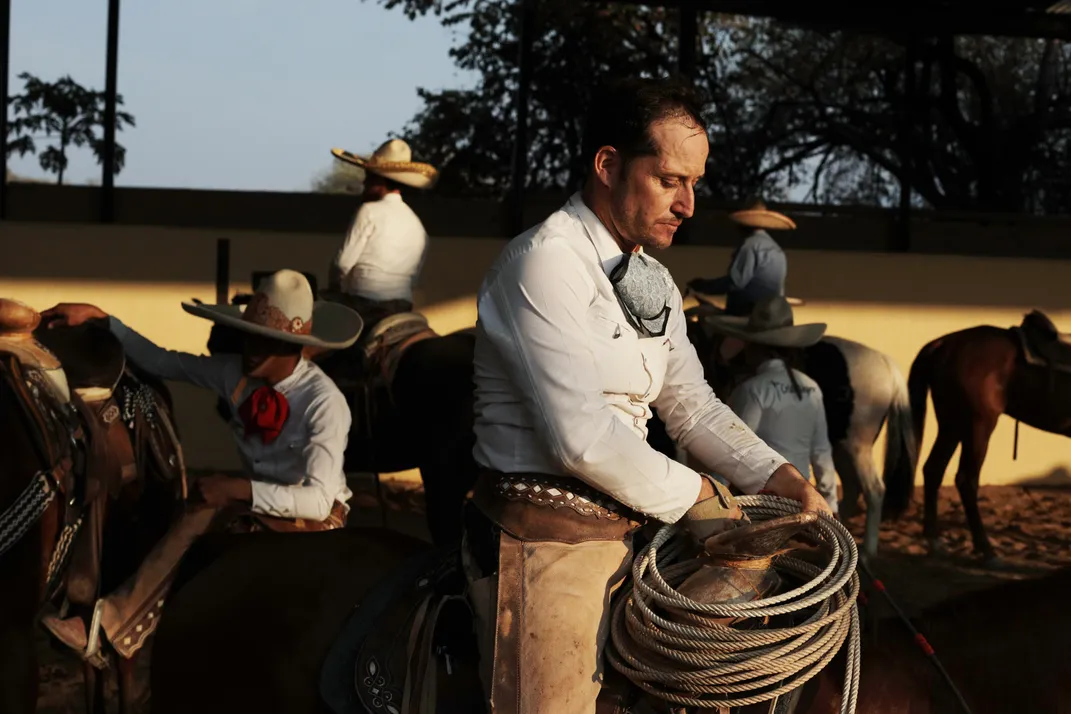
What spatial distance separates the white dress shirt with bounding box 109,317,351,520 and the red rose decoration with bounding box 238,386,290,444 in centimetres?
3

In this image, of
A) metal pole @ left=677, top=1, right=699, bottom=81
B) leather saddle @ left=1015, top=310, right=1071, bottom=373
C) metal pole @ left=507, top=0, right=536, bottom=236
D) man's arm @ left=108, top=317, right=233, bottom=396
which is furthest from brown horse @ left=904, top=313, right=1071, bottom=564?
man's arm @ left=108, top=317, right=233, bottom=396

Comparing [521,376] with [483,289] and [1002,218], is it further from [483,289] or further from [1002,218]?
[1002,218]

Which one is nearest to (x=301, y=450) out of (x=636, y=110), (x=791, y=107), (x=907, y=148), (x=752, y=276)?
(x=636, y=110)

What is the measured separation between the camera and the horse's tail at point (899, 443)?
7.85m

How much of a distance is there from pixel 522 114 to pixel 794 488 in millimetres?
7848

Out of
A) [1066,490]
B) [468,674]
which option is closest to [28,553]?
[468,674]

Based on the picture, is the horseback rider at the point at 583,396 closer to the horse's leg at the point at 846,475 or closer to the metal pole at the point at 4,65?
the horse's leg at the point at 846,475

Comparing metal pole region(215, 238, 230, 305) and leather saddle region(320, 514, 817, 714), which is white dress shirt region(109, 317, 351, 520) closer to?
leather saddle region(320, 514, 817, 714)

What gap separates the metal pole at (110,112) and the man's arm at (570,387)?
818 cm

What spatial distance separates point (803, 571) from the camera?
233 centimetres

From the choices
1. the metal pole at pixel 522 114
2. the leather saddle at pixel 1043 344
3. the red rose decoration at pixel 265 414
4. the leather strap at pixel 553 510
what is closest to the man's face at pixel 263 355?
the red rose decoration at pixel 265 414

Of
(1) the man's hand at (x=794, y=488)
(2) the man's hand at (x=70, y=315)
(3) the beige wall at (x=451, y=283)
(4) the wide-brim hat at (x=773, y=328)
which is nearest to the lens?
(1) the man's hand at (x=794, y=488)

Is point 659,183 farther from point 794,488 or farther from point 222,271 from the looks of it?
point 222,271

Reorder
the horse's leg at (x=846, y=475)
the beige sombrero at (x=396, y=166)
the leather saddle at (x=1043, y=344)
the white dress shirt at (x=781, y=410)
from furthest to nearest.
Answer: the leather saddle at (x=1043, y=344)
the horse's leg at (x=846, y=475)
the beige sombrero at (x=396, y=166)
the white dress shirt at (x=781, y=410)
